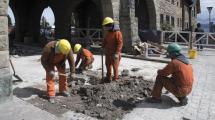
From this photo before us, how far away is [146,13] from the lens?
2186 cm

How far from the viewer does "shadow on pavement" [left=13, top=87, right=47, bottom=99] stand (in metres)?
7.61

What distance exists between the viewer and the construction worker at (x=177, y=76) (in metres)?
6.64

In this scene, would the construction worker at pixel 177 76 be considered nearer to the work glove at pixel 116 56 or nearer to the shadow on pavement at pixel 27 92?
the work glove at pixel 116 56

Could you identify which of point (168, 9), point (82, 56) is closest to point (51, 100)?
point (82, 56)

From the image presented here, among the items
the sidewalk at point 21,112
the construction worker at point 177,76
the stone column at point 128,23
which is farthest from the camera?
the stone column at point 128,23

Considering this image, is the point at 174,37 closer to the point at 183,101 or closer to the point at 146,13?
the point at 146,13

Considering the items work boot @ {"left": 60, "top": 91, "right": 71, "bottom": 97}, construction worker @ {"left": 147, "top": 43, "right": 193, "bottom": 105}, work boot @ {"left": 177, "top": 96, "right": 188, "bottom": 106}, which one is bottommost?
work boot @ {"left": 177, "top": 96, "right": 188, "bottom": 106}

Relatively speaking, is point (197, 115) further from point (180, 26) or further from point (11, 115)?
point (180, 26)

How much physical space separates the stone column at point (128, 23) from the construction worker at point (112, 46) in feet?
21.7

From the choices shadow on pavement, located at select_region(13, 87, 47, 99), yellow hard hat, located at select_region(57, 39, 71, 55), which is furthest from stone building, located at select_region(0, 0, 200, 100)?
yellow hard hat, located at select_region(57, 39, 71, 55)

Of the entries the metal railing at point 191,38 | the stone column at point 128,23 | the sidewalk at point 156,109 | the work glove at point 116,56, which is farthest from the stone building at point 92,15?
the sidewalk at point 156,109

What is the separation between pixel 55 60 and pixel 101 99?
1.29 m

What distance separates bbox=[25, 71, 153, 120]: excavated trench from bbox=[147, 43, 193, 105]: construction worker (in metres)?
0.71

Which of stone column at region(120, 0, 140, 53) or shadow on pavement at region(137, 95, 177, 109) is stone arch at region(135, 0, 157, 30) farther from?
shadow on pavement at region(137, 95, 177, 109)
